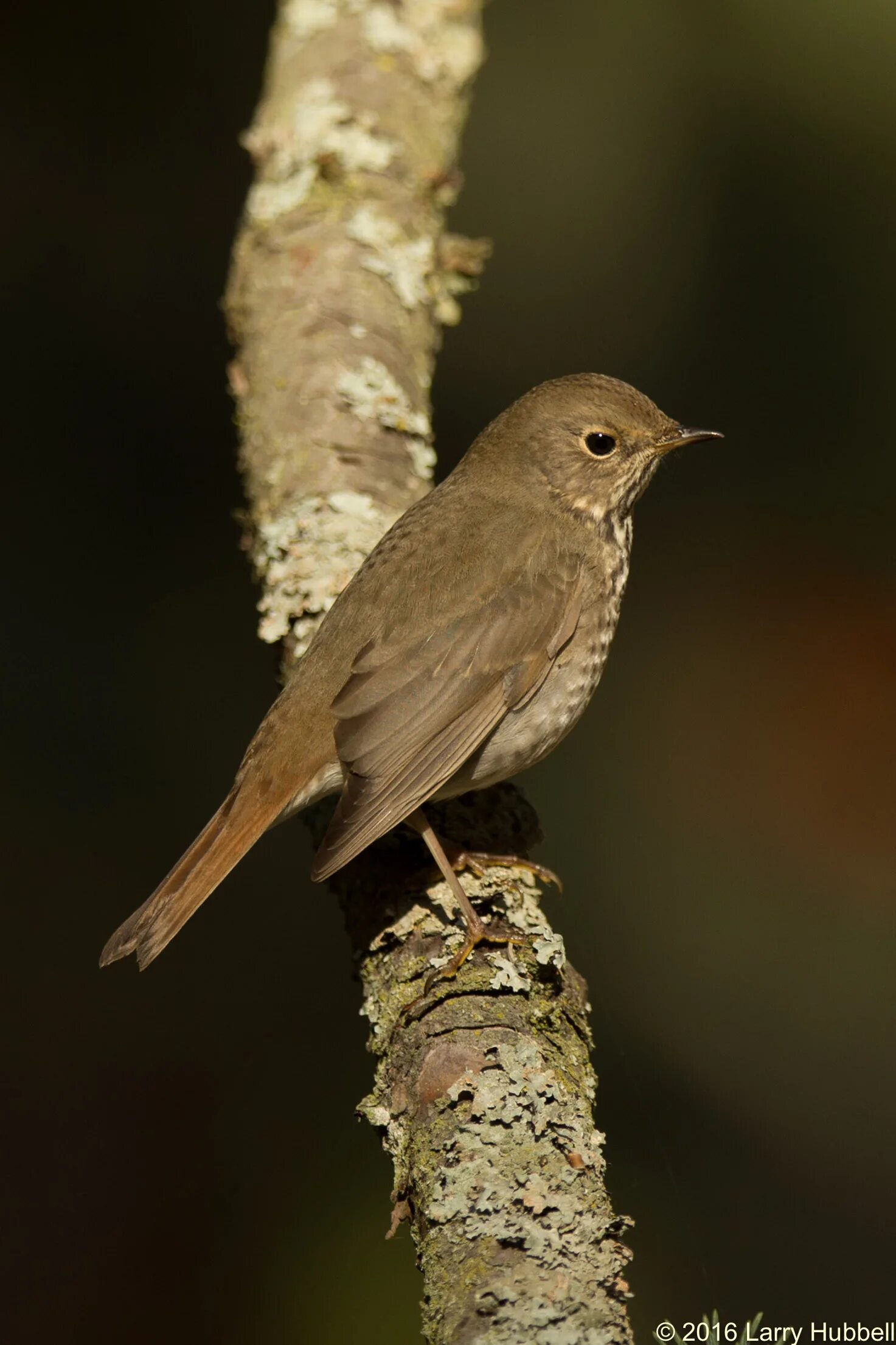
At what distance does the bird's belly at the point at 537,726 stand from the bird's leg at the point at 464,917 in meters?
0.17

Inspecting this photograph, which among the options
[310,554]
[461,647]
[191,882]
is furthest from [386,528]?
[191,882]

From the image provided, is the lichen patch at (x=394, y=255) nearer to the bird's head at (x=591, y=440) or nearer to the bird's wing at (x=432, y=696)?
the bird's head at (x=591, y=440)

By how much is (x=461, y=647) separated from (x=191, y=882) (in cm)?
82

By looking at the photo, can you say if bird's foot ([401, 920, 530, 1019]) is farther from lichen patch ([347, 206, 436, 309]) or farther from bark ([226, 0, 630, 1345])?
lichen patch ([347, 206, 436, 309])

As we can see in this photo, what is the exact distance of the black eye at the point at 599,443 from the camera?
12.0 feet

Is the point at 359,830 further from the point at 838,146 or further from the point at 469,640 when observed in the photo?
the point at 838,146

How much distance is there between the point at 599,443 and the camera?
3.66m

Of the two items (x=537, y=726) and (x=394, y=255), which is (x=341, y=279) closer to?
(x=394, y=255)

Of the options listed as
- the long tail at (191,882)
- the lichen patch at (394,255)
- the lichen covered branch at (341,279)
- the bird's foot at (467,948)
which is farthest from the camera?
the lichen patch at (394,255)

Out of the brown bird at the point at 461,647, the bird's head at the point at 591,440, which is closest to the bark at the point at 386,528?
the brown bird at the point at 461,647

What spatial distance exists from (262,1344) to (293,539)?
85.7 inches

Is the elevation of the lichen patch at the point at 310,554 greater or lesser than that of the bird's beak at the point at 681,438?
lesser

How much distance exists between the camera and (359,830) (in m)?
2.88
